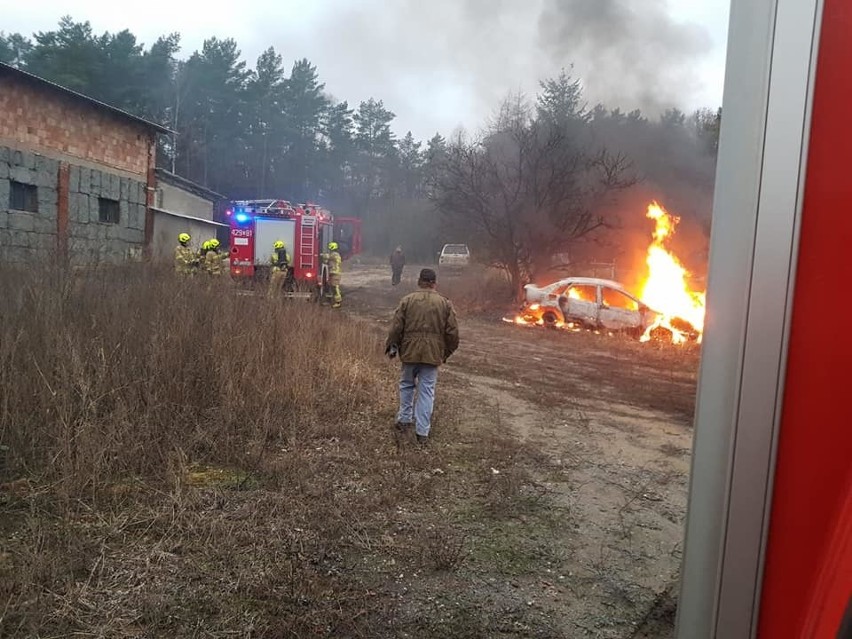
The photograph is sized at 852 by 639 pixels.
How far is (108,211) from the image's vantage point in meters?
16.8

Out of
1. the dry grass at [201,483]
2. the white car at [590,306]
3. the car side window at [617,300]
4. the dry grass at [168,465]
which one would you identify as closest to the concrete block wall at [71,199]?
the dry grass at [168,465]

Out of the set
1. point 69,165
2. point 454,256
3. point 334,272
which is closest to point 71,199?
point 69,165

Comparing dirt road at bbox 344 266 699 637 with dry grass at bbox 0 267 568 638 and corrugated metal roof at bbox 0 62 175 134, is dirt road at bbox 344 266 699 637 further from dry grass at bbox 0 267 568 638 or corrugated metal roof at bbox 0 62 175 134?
corrugated metal roof at bbox 0 62 175 134

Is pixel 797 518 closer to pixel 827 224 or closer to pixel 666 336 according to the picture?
pixel 827 224

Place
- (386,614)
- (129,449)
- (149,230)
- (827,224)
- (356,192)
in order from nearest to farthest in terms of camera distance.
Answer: (827,224) → (386,614) → (129,449) → (149,230) → (356,192)

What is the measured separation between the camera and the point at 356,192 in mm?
42219

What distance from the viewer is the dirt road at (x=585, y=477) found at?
3.20 m

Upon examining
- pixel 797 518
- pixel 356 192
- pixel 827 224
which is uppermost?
pixel 356 192

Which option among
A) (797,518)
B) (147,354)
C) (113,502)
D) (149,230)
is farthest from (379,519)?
(149,230)

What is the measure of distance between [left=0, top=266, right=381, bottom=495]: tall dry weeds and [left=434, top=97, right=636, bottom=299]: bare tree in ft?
41.7

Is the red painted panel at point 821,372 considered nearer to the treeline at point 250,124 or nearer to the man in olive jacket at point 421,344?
the man in olive jacket at point 421,344

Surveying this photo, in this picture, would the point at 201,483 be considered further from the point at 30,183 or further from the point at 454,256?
the point at 454,256

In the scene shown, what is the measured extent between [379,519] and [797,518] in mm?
3124

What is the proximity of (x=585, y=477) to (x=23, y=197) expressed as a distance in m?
14.7
